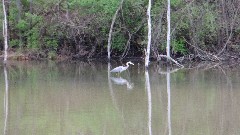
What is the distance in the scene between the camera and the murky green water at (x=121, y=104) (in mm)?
12742

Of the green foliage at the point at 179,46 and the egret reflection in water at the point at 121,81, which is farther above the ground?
the green foliage at the point at 179,46

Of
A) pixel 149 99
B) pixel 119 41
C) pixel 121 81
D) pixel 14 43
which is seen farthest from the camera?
pixel 14 43

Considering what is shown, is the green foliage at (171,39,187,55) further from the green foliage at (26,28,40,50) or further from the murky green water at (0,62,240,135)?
the green foliage at (26,28,40,50)

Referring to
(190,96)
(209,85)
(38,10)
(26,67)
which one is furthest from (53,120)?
(38,10)

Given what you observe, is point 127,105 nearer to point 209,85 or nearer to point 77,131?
point 77,131

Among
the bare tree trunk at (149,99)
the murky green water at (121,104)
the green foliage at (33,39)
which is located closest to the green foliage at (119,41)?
the green foliage at (33,39)

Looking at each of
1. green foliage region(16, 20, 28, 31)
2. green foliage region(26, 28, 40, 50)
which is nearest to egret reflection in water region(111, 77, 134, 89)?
green foliage region(26, 28, 40, 50)

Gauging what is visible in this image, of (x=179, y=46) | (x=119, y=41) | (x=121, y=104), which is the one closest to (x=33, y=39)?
(x=119, y=41)

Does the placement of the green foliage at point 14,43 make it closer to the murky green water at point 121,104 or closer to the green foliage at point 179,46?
the green foliage at point 179,46

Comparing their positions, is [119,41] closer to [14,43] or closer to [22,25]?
[22,25]

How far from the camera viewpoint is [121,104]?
15.8 meters

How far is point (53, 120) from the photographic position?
13703mm

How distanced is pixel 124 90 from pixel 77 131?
6.28 m

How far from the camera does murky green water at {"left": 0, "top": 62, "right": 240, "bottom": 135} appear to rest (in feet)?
41.8
